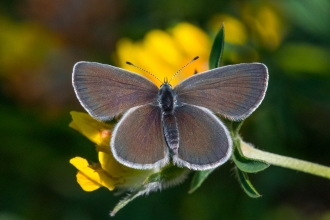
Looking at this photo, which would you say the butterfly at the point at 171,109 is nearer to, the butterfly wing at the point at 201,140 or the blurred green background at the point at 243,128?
the butterfly wing at the point at 201,140

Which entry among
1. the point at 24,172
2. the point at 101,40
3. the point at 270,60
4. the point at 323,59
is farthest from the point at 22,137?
the point at 323,59

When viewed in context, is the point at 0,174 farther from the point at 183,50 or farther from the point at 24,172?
the point at 183,50

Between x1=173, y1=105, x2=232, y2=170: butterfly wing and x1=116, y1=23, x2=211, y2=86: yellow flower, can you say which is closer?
x1=173, y1=105, x2=232, y2=170: butterfly wing

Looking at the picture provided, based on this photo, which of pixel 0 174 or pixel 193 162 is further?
pixel 0 174

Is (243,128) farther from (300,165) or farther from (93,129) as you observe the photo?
(93,129)

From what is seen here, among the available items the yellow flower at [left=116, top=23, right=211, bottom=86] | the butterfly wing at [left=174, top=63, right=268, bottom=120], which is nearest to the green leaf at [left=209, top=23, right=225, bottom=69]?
the butterfly wing at [left=174, top=63, right=268, bottom=120]

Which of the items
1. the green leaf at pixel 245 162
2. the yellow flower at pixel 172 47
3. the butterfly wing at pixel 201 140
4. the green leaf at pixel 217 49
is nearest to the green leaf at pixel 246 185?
the green leaf at pixel 245 162

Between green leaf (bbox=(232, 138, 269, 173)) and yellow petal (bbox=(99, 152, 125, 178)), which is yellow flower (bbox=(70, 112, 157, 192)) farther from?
green leaf (bbox=(232, 138, 269, 173))
